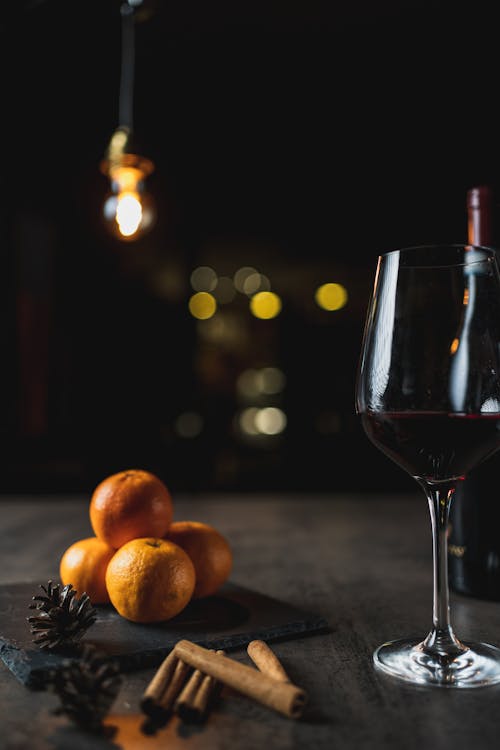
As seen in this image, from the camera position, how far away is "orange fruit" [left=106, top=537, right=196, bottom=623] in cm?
66

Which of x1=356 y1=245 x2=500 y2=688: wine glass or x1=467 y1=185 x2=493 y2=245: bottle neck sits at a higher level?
x1=467 y1=185 x2=493 y2=245: bottle neck

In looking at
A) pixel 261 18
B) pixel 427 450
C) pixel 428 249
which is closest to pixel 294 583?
pixel 427 450

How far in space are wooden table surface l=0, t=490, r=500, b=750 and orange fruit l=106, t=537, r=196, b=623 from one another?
0.09m

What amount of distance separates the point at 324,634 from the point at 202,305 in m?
3.40

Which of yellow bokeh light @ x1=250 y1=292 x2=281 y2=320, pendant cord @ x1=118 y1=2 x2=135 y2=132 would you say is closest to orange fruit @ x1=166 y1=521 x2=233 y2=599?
pendant cord @ x1=118 y1=2 x2=135 y2=132

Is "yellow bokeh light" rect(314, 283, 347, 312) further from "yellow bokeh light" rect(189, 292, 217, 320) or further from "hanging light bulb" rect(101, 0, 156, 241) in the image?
"hanging light bulb" rect(101, 0, 156, 241)

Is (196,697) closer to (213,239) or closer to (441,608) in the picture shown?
(441,608)

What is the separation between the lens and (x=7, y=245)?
12.2 feet

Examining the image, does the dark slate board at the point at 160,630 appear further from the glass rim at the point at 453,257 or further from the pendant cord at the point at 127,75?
the pendant cord at the point at 127,75

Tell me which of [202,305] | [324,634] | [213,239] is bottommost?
[324,634]

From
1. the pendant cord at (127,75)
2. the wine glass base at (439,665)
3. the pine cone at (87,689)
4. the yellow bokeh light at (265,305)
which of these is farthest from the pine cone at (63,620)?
the yellow bokeh light at (265,305)

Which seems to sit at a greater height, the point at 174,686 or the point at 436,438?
the point at 436,438

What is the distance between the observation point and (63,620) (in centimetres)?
61

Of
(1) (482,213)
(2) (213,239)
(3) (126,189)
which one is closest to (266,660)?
(1) (482,213)
